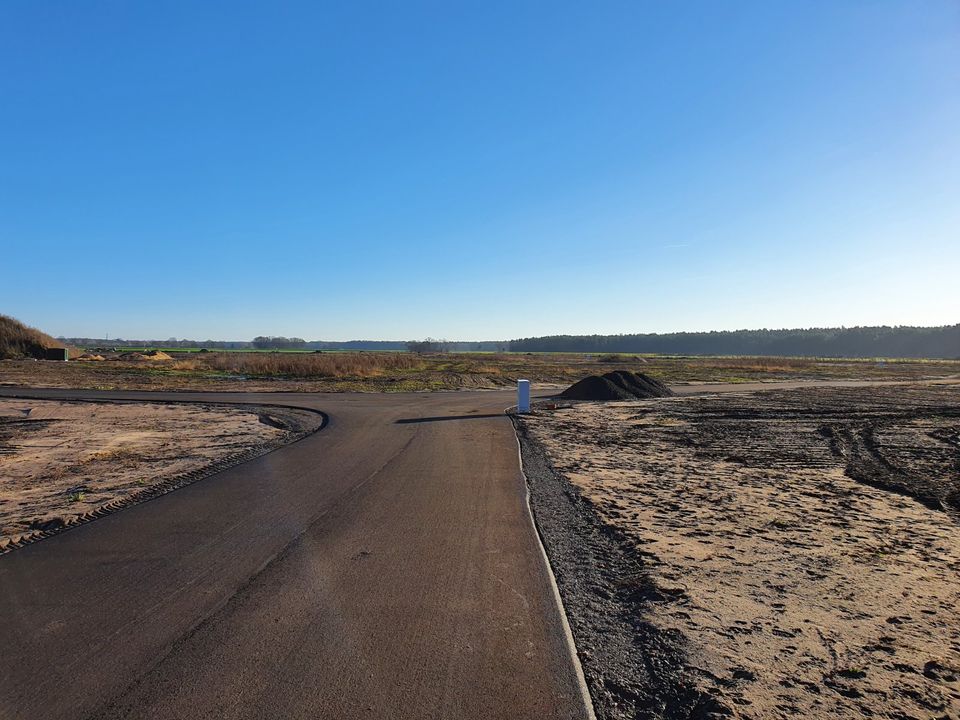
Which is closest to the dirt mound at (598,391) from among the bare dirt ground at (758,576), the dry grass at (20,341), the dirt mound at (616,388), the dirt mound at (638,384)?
the dirt mound at (616,388)

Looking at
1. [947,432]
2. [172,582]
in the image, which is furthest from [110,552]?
[947,432]

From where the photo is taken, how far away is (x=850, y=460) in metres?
12.1

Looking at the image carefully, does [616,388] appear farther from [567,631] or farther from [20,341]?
[20,341]

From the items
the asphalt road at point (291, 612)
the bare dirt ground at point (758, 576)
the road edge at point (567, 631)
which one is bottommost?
the bare dirt ground at point (758, 576)

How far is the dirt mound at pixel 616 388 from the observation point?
26906 mm

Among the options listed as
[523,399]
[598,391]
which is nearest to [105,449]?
[523,399]

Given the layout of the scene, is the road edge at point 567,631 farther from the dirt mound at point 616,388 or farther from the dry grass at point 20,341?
the dry grass at point 20,341

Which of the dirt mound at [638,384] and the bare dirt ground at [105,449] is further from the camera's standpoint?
the dirt mound at [638,384]

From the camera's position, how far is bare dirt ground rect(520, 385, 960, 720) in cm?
356

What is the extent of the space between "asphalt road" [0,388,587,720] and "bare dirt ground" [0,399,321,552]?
964mm

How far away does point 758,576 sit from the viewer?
545cm

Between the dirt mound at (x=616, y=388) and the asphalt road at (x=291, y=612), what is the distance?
1913 centimetres

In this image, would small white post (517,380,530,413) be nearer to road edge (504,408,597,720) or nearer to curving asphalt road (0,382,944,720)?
curving asphalt road (0,382,944,720)

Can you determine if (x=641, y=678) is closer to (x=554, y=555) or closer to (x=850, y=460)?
(x=554, y=555)
